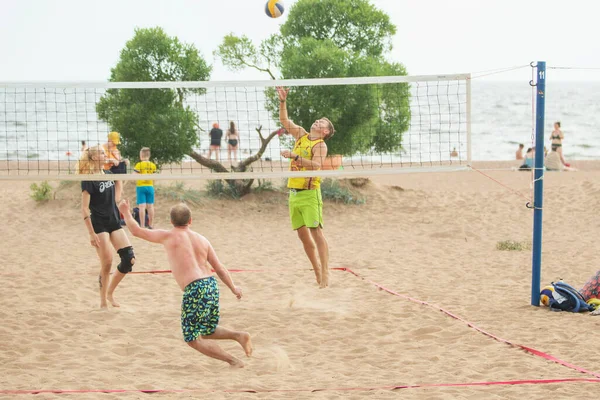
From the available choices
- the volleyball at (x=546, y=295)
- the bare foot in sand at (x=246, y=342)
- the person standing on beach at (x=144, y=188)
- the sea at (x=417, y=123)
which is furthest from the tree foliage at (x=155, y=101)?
the bare foot in sand at (x=246, y=342)

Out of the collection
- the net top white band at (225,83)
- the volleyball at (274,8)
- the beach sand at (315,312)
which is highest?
the volleyball at (274,8)

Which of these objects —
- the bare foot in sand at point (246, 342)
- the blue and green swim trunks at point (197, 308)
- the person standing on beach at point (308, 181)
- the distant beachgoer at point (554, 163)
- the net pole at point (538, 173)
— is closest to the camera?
the blue and green swim trunks at point (197, 308)

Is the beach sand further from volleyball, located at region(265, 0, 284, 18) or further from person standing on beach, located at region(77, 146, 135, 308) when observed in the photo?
volleyball, located at region(265, 0, 284, 18)

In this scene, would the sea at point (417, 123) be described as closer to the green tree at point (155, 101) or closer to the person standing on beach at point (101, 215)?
the green tree at point (155, 101)

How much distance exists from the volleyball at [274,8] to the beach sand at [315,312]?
321 centimetres

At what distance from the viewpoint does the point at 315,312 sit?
7.31 meters

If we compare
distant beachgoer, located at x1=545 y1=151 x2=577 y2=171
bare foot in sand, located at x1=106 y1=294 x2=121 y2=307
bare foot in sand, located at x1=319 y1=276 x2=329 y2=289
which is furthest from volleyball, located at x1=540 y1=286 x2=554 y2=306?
distant beachgoer, located at x1=545 y1=151 x2=577 y2=171

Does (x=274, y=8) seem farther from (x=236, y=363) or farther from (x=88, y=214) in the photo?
(x=236, y=363)

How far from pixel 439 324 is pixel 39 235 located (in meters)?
7.57

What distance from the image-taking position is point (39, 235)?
12266 millimetres

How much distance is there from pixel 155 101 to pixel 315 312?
23.6 ft

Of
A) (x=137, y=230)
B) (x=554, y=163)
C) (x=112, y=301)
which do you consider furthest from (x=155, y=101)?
(x=554, y=163)

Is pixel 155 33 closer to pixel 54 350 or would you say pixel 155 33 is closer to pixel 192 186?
pixel 192 186

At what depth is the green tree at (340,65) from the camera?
13.5m
